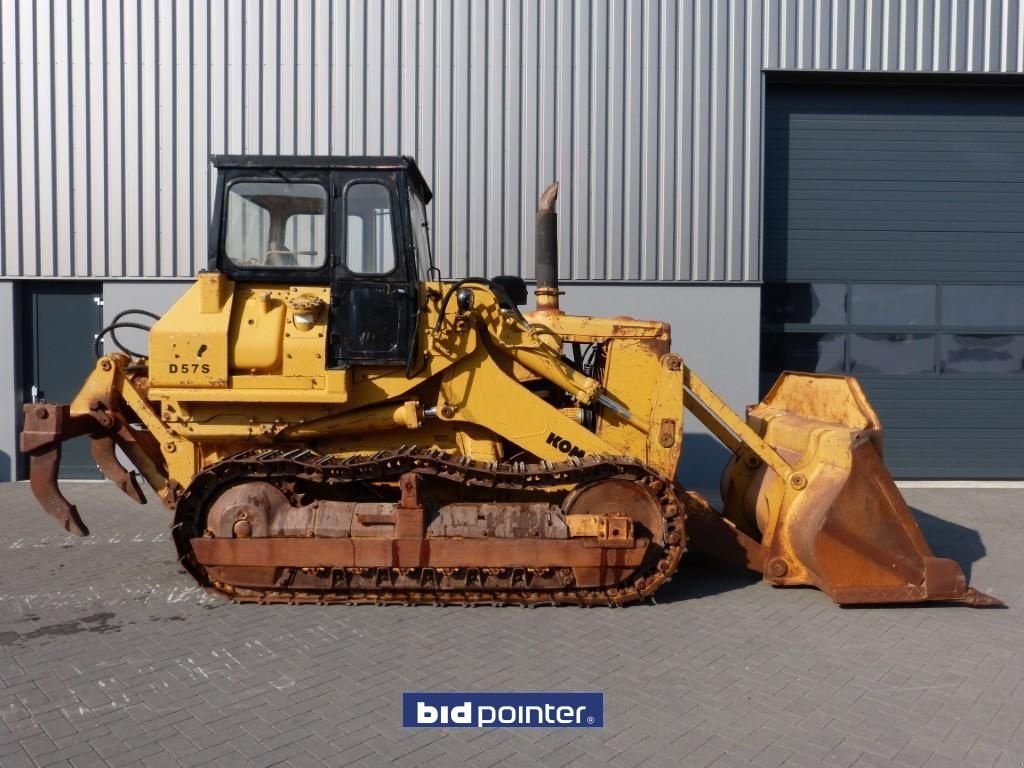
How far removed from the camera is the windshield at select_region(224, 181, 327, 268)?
572 centimetres

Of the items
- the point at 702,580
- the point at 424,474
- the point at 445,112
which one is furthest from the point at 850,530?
the point at 445,112

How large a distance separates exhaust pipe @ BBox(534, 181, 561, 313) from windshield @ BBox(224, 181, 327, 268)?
1.91 meters

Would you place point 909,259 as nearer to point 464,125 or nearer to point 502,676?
point 464,125

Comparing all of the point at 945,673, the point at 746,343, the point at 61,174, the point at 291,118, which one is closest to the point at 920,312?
the point at 746,343

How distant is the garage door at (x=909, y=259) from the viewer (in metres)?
10.7

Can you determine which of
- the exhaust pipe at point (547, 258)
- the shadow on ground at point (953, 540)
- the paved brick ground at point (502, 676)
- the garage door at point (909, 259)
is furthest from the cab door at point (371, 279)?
the garage door at point (909, 259)

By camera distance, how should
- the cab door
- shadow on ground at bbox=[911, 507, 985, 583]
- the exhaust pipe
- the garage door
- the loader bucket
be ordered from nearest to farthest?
1. the loader bucket
2. the cab door
3. the exhaust pipe
4. shadow on ground at bbox=[911, 507, 985, 583]
5. the garage door

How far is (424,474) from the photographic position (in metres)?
5.56

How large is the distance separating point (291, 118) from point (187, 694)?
7683 millimetres

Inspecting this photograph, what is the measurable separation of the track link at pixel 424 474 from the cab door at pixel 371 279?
0.78 meters

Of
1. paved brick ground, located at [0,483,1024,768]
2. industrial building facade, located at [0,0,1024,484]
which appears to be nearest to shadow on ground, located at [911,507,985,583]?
paved brick ground, located at [0,483,1024,768]

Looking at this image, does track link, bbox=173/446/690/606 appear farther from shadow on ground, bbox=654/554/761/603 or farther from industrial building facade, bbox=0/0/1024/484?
industrial building facade, bbox=0/0/1024/484

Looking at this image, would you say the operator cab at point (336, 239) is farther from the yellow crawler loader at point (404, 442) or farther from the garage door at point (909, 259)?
the garage door at point (909, 259)

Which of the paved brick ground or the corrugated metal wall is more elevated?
the corrugated metal wall
